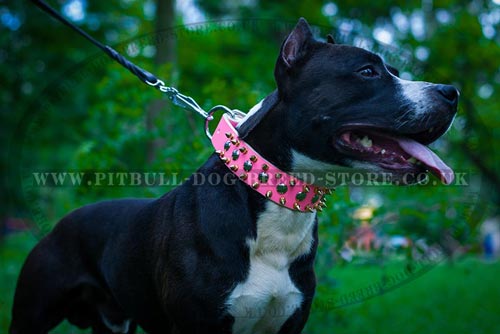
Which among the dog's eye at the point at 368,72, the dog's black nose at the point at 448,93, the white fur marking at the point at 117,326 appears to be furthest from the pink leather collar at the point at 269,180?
the white fur marking at the point at 117,326

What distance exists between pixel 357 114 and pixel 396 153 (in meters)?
0.24

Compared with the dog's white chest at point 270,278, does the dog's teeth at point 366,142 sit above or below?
above

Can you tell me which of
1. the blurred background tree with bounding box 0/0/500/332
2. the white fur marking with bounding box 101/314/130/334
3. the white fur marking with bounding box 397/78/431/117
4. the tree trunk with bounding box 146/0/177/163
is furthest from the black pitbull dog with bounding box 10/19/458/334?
the tree trunk with bounding box 146/0/177/163

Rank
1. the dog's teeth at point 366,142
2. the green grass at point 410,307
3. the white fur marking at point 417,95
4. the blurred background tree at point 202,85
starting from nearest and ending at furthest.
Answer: the white fur marking at point 417,95 < the dog's teeth at point 366,142 < the blurred background tree at point 202,85 < the green grass at point 410,307

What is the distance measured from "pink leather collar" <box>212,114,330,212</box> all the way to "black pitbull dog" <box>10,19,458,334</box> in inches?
1.4

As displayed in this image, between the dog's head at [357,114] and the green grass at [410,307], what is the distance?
2069 millimetres

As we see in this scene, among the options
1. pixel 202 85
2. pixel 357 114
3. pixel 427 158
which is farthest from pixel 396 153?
pixel 202 85

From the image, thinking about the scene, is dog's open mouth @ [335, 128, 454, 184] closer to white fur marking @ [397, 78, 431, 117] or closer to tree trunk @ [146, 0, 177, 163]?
white fur marking @ [397, 78, 431, 117]

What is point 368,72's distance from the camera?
2.47 m

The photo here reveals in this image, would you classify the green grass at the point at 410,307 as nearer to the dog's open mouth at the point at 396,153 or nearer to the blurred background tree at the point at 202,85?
the blurred background tree at the point at 202,85

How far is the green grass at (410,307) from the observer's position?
→ 5.18m

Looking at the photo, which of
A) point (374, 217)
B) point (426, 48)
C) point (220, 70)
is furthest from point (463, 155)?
point (220, 70)

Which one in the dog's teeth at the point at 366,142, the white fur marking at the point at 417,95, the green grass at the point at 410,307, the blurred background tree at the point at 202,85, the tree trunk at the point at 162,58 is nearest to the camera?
the white fur marking at the point at 417,95

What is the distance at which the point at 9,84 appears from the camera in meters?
14.4
